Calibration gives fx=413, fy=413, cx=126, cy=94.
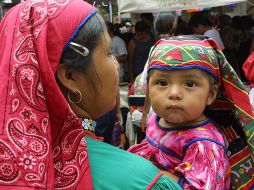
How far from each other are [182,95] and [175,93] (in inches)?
1.3

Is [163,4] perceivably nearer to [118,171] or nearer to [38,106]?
[118,171]

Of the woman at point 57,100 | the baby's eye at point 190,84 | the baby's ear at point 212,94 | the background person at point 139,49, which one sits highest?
the woman at point 57,100

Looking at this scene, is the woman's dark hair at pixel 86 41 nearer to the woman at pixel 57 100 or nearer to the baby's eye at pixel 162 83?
the woman at pixel 57 100

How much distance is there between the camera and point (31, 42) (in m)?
1.07

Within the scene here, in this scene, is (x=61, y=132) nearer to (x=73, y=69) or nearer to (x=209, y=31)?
(x=73, y=69)

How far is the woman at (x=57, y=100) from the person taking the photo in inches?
39.7

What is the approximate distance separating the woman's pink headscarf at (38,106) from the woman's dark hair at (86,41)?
27 millimetres

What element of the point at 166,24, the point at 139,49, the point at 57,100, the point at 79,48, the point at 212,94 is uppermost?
the point at 79,48

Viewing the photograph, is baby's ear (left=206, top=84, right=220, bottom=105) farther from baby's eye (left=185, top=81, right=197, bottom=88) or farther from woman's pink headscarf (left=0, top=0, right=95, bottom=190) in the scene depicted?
woman's pink headscarf (left=0, top=0, right=95, bottom=190)

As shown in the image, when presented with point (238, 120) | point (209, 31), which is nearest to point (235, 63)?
point (209, 31)

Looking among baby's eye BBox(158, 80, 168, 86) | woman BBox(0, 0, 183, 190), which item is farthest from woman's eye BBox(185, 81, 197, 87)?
woman BBox(0, 0, 183, 190)

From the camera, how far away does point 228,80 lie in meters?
1.95

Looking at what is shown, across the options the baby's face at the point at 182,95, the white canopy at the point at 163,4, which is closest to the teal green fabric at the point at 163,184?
the baby's face at the point at 182,95

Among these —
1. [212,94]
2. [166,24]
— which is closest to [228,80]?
[212,94]
